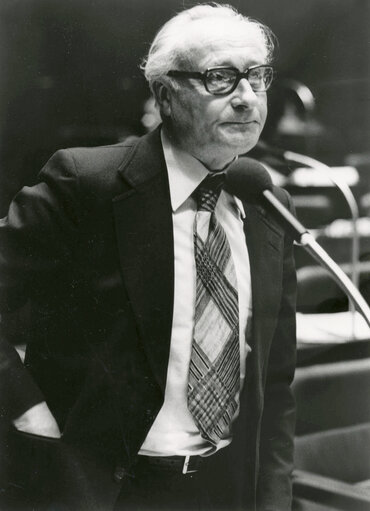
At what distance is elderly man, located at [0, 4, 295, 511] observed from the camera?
1297 mm

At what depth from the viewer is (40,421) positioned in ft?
4.37

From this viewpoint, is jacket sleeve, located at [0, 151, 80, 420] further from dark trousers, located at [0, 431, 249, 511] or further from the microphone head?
the microphone head

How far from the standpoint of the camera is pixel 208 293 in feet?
4.40

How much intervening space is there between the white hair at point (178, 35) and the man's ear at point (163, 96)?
13mm

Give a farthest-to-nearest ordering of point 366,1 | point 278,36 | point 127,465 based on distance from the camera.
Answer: point 366,1 < point 278,36 < point 127,465

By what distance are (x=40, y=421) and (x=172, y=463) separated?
0.27m

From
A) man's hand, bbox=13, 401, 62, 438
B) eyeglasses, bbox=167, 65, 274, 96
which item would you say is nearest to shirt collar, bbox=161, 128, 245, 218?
eyeglasses, bbox=167, 65, 274, 96

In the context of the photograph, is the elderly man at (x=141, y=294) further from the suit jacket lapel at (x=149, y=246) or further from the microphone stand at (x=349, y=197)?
the microphone stand at (x=349, y=197)

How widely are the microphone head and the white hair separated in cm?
22

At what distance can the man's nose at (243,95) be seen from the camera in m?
1.29

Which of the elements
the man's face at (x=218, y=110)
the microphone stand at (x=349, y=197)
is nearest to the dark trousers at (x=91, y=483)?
the microphone stand at (x=349, y=197)

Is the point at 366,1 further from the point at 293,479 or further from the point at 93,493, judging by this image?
the point at 93,493

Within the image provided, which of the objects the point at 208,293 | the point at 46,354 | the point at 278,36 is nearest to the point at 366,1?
the point at 278,36

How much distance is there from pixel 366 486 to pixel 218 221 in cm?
73
